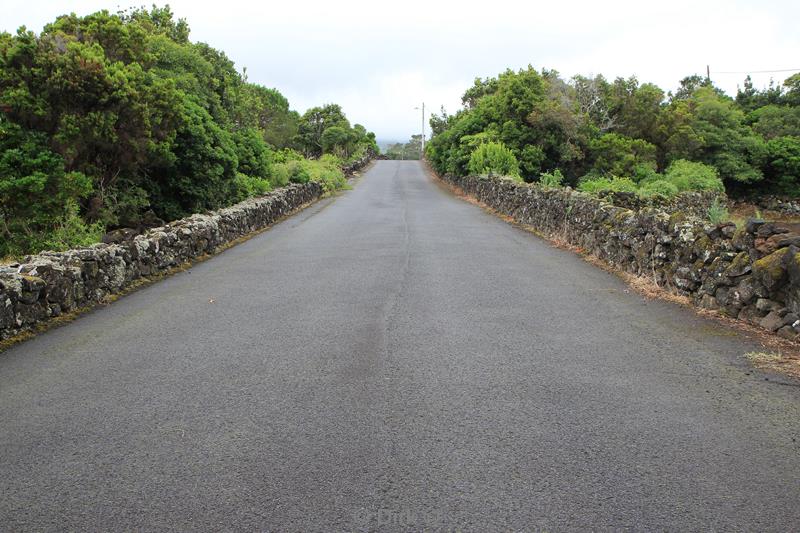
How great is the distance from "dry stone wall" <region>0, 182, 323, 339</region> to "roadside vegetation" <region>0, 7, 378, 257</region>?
2.81 meters

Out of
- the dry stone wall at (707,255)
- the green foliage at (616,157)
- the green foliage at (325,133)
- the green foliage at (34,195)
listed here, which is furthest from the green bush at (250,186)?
the green foliage at (325,133)

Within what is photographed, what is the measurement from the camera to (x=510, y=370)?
5.87 metres

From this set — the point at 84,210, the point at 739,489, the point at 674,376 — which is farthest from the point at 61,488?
the point at 84,210

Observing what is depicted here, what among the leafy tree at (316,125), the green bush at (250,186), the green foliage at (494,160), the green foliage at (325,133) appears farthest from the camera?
the leafy tree at (316,125)

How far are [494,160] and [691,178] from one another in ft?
31.3

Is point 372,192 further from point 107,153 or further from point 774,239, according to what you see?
point 774,239

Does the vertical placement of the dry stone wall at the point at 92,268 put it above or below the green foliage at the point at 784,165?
below

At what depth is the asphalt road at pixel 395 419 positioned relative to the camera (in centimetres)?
351

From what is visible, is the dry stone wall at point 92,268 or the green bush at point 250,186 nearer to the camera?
the dry stone wall at point 92,268

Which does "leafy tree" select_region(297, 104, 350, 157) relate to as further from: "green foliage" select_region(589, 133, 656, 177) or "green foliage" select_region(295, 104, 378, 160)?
"green foliage" select_region(589, 133, 656, 177)

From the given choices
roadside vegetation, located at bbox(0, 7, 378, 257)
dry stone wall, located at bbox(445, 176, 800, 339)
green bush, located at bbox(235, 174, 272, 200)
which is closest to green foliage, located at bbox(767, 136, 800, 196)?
dry stone wall, located at bbox(445, 176, 800, 339)

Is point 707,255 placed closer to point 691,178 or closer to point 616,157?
point 691,178

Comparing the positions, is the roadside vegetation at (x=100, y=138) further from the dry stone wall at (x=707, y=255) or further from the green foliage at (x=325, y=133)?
the green foliage at (x=325, y=133)

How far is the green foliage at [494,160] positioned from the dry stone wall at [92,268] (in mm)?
Result: 16672
